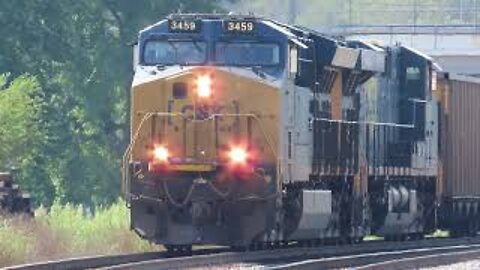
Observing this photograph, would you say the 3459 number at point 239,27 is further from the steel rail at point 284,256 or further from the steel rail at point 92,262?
the steel rail at point 92,262

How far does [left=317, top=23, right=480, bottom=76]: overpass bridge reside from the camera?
196 ft

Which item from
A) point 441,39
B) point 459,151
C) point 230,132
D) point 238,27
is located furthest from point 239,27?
point 441,39

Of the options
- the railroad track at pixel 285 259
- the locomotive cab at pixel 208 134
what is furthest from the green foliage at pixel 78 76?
the locomotive cab at pixel 208 134

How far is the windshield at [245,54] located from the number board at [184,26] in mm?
422

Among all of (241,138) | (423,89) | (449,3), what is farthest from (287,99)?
(449,3)

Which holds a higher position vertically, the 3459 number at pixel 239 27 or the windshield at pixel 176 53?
the 3459 number at pixel 239 27

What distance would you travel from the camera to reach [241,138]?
2406 cm

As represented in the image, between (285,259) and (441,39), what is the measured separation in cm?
3871

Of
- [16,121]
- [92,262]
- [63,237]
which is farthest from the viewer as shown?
[16,121]

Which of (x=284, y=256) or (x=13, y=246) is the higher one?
(x=13, y=246)

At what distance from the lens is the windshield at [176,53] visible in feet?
80.5

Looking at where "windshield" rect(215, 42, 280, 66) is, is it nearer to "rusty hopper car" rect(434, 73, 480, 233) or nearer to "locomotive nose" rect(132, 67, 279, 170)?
"locomotive nose" rect(132, 67, 279, 170)

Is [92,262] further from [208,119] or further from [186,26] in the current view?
[186,26]

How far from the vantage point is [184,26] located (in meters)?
24.6
